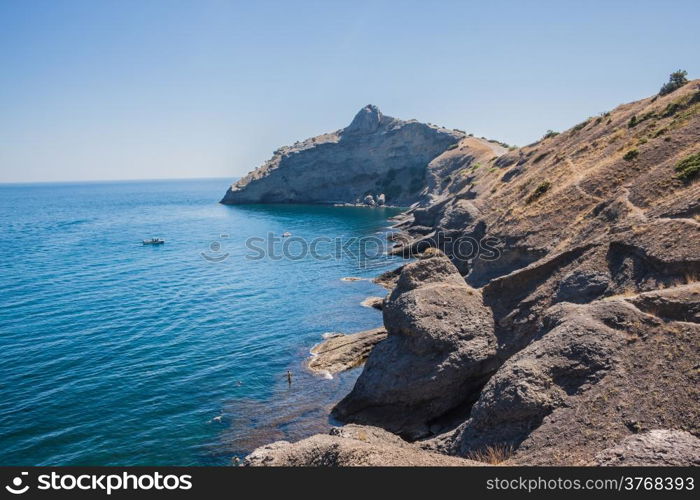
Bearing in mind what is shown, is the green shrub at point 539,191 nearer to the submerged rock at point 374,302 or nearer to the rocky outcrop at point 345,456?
the submerged rock at point 374,302

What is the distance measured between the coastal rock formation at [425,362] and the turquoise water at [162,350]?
16.5ft

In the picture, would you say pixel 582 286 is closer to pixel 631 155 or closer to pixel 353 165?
pixel 631 155

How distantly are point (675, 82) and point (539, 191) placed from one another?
2585 cm

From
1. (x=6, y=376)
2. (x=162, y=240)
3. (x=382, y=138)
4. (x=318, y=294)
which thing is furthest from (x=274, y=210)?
(x=6, y=376)

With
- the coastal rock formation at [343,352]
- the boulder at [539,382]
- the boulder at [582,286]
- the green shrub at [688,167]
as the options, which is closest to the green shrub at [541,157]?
the green shrub at [688,167]

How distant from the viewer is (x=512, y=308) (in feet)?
94.7

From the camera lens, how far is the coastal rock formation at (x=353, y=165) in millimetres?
178375

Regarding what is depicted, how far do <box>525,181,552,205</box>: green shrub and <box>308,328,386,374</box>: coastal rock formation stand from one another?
19110mm

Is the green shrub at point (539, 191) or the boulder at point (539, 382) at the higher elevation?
the green shrub at point (539, 191)

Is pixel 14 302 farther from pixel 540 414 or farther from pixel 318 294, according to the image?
pixel 540 414

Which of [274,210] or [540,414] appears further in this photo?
[274,210]

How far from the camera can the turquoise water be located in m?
29.4

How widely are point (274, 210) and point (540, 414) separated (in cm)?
15721

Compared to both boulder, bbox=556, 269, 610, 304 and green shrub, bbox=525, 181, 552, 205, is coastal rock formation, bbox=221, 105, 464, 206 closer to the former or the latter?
green shrub, bbox=525, 181, 552, 205
